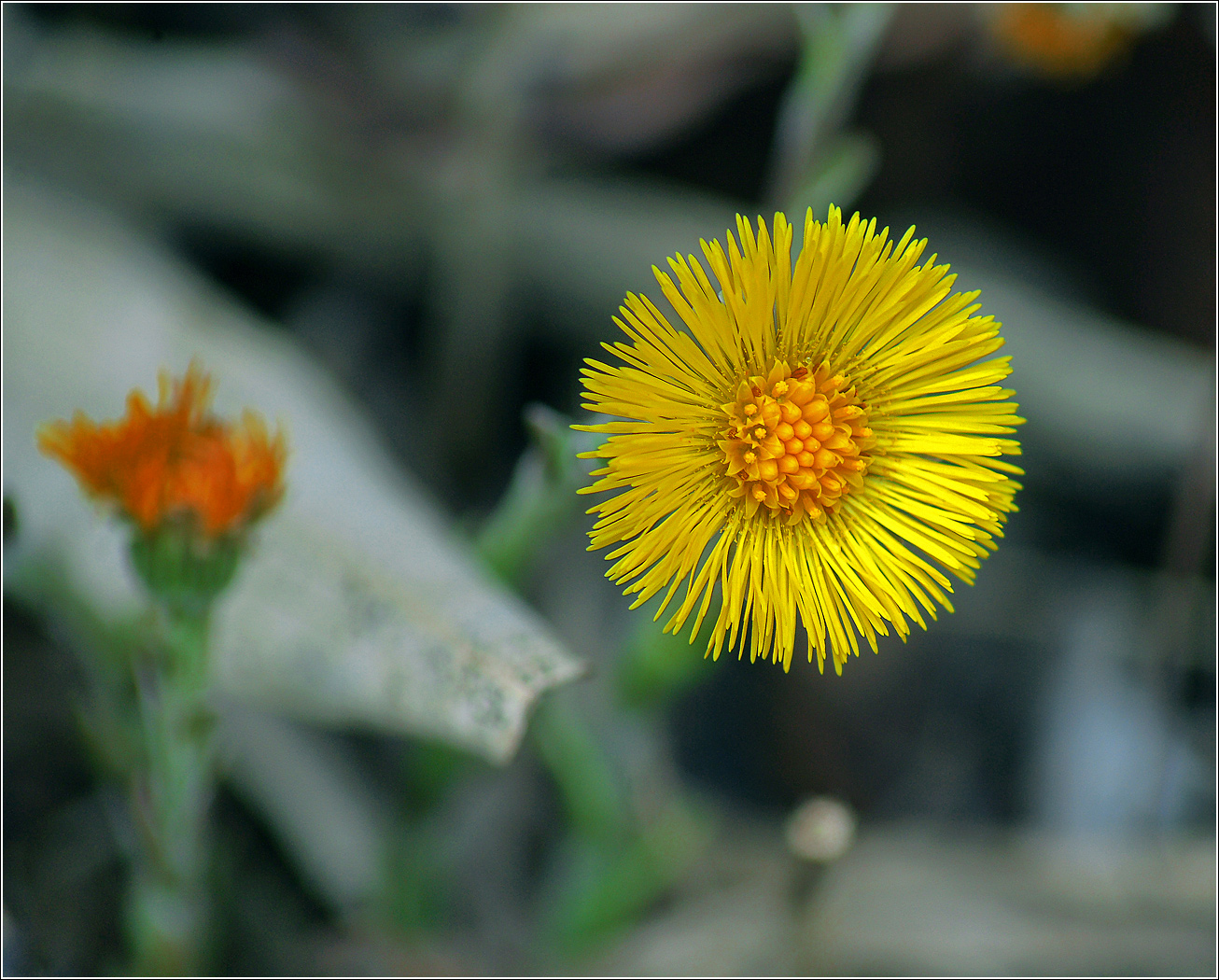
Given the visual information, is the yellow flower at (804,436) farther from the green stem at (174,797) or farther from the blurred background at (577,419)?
the green stem at (174,797)

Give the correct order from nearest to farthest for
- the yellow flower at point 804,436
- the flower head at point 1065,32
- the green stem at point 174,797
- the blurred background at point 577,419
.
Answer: the yellow flower at point 804,436, the green stem at point 174,797, the blurred background at point 577,419, the flower head at point 1065,32

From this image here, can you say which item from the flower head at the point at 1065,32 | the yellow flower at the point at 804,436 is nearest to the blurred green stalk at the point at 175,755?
the yellow flower at the point at 804,436

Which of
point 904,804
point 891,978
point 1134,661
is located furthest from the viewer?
point 1134,661

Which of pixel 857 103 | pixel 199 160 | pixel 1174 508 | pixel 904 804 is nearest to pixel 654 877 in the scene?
pixel 904 804

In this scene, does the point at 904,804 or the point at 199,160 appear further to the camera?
the point at 199,160

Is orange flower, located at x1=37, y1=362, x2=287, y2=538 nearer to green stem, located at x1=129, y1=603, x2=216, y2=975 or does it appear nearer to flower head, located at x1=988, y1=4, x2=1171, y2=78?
green stem, located at x1=129, y1=603, x2=216, y2=975

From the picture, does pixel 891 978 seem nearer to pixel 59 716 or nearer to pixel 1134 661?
pixel 1134 661

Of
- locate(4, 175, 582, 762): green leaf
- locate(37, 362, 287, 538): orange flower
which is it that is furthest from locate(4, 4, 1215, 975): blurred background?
locate(37, 362, 287, 538): orange flower

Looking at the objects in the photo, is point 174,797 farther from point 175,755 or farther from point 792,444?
point 792,444
